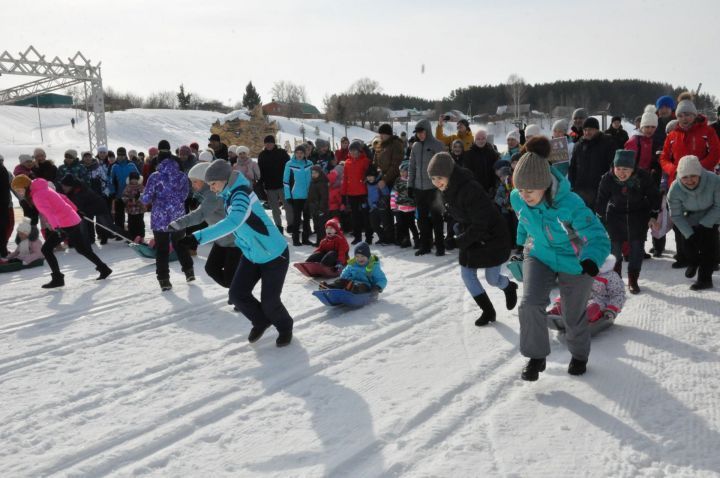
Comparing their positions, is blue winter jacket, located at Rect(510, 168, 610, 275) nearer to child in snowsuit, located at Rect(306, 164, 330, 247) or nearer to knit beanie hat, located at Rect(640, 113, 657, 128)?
knit beanie hat, located at Rect(640, 113, 657, 128)

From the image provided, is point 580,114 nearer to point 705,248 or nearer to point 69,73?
point 705,248

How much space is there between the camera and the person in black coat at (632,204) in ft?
20.7

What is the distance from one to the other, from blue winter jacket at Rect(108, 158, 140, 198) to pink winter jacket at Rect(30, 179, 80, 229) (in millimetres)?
3607

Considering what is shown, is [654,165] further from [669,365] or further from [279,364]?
[279,364]

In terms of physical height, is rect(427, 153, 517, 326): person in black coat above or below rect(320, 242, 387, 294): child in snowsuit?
above

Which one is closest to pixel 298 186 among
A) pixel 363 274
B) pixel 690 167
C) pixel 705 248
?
pixel 363 274

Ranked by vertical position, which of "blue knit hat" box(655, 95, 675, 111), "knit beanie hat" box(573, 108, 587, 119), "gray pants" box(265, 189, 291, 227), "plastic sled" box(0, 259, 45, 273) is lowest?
"plastic sled" box(0, 259, 45, 273)

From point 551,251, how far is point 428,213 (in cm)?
523

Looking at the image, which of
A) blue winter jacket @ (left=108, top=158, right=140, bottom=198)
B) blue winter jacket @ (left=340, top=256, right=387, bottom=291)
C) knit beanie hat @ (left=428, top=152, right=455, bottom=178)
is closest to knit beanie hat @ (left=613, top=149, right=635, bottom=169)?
knit beanie hat @ (left=428, top=152, right=455, bottom=178)

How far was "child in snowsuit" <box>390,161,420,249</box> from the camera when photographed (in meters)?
9.82

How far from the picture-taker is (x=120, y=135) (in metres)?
55.2

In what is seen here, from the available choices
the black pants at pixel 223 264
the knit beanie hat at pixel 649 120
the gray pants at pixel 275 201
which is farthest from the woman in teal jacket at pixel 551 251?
the gray pants at pixel 275 201

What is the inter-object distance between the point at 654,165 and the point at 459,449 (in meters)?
6.07

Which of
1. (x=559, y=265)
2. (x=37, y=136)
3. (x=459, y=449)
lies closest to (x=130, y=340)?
(x=459, y=449)
